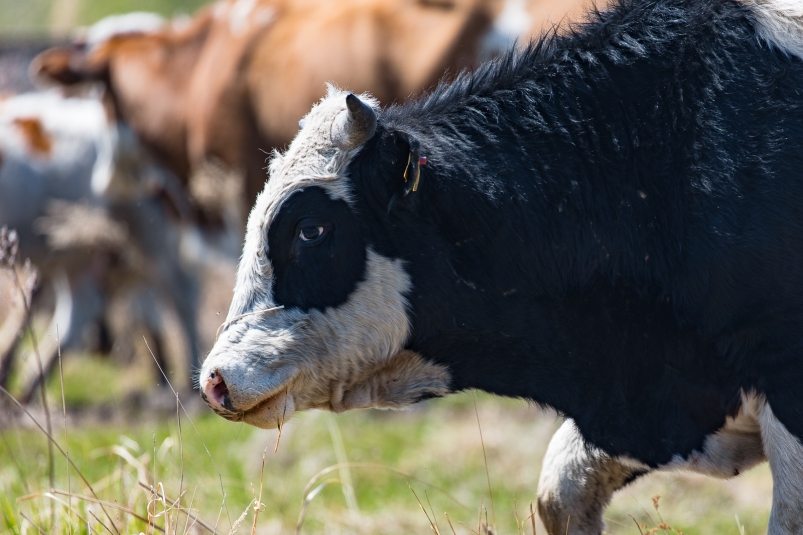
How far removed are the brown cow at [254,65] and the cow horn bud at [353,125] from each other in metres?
2.99

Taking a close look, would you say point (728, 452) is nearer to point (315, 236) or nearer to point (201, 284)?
point (315, 236)

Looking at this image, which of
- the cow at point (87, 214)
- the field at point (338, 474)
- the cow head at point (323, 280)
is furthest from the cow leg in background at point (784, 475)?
the cow at point (87, 214)

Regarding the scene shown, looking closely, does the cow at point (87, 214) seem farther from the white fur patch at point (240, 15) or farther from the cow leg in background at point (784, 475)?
the cow leg in background at point (784, 475)

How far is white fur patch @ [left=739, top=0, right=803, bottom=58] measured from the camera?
2877mm

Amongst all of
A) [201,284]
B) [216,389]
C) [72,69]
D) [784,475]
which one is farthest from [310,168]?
[201,284]

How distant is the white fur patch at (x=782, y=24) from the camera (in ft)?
9.44

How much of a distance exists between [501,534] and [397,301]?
2.11m

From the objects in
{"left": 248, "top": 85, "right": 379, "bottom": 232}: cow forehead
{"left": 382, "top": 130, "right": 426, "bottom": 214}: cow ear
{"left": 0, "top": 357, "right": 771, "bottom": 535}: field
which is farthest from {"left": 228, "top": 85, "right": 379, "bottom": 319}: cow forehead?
{"left": 0, "top": 357, "right": 771, "bottom": 535}: field

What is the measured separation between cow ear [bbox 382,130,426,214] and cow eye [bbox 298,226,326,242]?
0.21 metres

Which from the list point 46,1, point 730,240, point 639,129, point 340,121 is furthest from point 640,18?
point 46,1

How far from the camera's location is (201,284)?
9.26 m

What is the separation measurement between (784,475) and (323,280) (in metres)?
1.38

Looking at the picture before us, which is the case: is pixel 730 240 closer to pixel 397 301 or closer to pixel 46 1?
pixel 397 301

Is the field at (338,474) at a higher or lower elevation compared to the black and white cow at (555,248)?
lower
